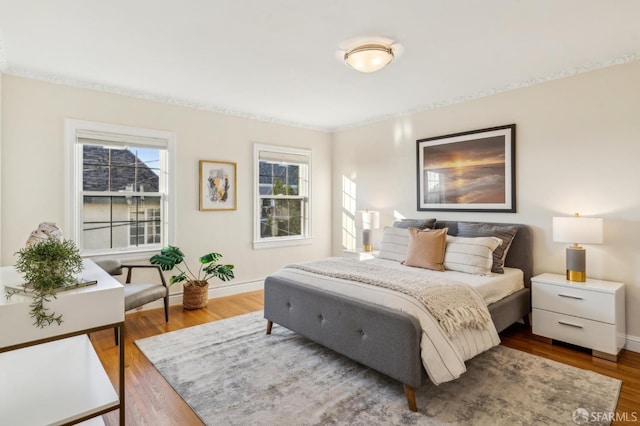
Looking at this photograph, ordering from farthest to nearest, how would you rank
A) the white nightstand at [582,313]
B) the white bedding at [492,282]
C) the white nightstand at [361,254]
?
the white nightstand at [361,254] → the white bedding at [492,282] → the white nightstand at [582,313]

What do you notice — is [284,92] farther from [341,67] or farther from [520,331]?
[520,331]

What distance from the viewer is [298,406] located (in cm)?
211

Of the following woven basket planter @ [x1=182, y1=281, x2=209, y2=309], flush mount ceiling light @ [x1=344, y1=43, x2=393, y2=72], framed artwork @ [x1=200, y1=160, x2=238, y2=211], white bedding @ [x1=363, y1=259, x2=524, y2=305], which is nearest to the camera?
flush mount ceiling light @ [x1=344, y1=43, x2=393, y2=72]

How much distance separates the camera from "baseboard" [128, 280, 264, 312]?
407cm

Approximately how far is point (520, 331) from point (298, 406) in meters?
2.46

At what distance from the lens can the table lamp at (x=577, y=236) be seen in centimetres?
285

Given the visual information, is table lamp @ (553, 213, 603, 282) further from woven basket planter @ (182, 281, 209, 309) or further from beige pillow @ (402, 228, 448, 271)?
woven basket planter @ (182, 281, 209, 309)

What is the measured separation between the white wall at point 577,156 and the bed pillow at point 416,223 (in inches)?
9.9

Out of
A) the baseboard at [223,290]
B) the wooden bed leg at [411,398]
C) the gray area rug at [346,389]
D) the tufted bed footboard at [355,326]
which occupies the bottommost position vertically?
the gray area rug at [346,389]

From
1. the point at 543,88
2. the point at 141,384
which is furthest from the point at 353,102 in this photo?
the point at 141,384

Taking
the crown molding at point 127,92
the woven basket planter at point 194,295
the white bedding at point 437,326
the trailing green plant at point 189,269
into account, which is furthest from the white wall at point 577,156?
the woven basket planter at point 194,295

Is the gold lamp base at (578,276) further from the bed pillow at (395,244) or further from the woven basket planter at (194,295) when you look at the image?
the woven basket planter at (194,295)

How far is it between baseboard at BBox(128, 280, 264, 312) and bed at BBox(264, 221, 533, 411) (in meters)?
1.45
